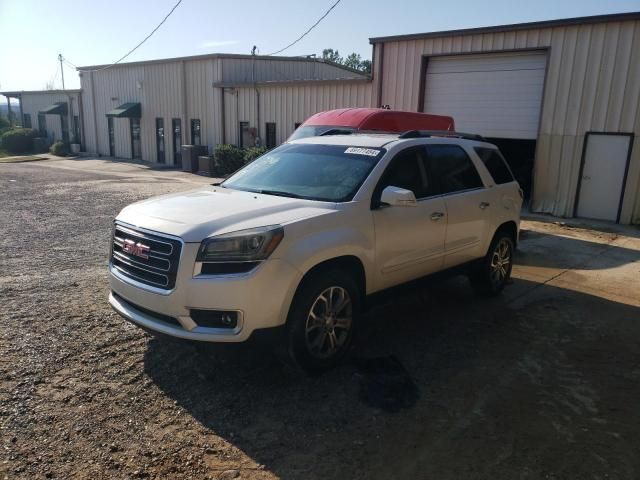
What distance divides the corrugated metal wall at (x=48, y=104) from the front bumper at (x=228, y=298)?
A: 3416cm

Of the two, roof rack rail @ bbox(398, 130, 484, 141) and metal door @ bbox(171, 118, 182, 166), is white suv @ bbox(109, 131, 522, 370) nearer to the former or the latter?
roof rack rail @ bbox(398, 130, 484, 141)

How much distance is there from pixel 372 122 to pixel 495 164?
406cm

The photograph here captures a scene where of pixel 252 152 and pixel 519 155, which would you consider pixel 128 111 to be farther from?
pixel 519 155

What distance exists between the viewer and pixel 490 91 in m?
14.3

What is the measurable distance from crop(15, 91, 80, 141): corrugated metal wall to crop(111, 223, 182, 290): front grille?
110 ft

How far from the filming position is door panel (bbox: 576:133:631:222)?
12320 mm

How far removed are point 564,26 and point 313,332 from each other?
11866 millimetres

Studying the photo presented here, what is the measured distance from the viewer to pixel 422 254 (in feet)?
16.4

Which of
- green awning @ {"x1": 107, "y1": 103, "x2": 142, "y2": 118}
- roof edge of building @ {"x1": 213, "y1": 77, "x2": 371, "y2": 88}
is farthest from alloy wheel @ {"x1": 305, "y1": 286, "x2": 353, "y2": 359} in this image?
green awning @ {"x1": 107, "y1": 103, "x2": 142, "y2": 118}

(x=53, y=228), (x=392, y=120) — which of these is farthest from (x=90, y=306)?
(x=392, y=120)

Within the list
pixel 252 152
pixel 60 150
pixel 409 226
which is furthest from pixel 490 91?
pixel 60 150

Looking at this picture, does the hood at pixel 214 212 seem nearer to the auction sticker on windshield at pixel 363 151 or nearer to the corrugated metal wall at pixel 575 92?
the auction sticker on windshield at pixel 363 151

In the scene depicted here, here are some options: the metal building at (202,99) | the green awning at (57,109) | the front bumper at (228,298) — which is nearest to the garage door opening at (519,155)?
the metal building at (202,99)

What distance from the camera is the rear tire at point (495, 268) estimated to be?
6.11 m
